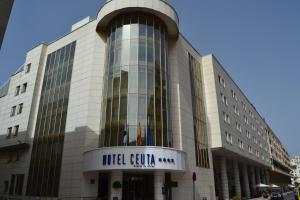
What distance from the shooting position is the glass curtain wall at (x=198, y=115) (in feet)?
107

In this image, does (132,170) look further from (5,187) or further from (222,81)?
(222,81)

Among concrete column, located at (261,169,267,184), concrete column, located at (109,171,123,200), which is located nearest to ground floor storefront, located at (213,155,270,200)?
concrete column, located at (261,169,267,184)

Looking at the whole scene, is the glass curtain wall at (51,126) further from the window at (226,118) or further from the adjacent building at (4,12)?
the window at (226,118)

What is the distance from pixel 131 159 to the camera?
21.8 metres

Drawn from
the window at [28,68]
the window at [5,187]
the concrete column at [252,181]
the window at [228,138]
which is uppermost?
the window at [28,68]

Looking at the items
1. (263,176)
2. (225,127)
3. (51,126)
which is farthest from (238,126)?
(263,176)

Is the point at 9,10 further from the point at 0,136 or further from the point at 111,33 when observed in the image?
the point at 0,136

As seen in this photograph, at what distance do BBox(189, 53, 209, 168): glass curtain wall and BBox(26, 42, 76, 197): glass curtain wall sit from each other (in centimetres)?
1636

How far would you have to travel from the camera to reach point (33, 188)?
1150 inches

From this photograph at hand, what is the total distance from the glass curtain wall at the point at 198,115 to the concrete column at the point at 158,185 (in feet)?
28.6

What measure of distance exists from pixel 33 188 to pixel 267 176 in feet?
235

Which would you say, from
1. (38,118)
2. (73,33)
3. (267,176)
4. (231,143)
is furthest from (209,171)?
(267,176)

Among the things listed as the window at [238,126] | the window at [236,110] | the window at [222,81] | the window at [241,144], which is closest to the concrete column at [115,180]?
the window at [222,81]

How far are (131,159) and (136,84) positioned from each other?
25.3 ft
